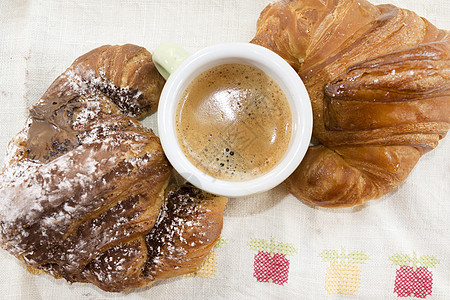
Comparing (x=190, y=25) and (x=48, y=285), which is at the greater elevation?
(x=190, y=25)

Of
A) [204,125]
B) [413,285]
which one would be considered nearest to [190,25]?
[204,125]

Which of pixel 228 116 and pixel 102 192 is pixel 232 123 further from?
pixel 102 192

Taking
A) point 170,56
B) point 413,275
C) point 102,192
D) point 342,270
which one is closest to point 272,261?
point 342,270

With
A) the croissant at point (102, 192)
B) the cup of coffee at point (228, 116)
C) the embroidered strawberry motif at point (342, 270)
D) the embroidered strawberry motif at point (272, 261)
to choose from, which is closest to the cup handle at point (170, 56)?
the cup of coffee at point (228, 116)

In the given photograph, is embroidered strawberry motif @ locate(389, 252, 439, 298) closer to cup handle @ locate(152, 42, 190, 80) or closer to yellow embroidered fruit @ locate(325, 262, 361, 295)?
yellow embroidered fruit @ locate(325, 262, 361, 295)

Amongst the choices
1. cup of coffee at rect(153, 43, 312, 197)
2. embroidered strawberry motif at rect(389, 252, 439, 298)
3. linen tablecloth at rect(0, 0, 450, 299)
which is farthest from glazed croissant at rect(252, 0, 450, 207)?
embroidered strawberry motif at rect(389, 252, 439, 298)

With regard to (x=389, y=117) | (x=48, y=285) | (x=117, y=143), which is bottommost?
(x=48, y=285)

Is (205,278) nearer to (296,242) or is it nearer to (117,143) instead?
(296,242)
